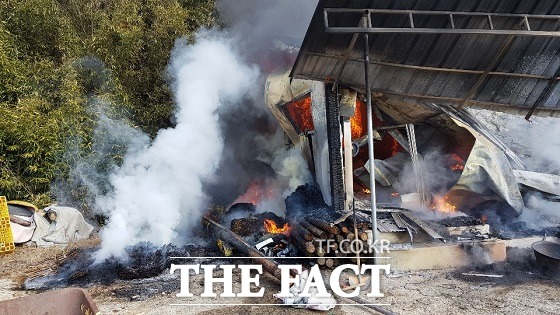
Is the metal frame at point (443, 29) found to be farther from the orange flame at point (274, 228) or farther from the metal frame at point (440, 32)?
the orange flame at point (274, 228)

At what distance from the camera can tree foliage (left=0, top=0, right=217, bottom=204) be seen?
10.7 m

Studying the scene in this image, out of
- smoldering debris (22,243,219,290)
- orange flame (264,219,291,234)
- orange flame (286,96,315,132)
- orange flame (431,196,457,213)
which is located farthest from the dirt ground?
orange flame (286,96,315,132)

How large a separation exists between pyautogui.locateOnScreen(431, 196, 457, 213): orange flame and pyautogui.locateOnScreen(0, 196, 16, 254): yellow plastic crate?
10386 mm

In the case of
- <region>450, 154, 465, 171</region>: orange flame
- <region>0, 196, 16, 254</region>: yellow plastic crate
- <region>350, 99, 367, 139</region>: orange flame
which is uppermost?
<region>350, 99, 367, 139</region>: orange flame

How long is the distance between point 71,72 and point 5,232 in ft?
17.3

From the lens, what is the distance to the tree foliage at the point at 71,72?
1066 cm

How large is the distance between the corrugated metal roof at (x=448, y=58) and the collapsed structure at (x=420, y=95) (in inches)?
0.9

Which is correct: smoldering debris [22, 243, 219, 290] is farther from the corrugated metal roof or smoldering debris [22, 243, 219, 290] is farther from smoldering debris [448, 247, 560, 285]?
smoldering debris [448, 247, 560, 285]

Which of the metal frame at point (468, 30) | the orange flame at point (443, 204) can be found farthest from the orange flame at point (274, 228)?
the orange flame at point (443, 204)

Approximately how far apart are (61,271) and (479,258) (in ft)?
28.2

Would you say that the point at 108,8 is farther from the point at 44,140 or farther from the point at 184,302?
the point at 184,302

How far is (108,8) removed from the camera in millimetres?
14109

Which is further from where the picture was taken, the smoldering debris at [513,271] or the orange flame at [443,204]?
the orange flame at [443,204]

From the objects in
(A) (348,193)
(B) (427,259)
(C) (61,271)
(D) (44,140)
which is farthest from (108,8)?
(B) (427,259)
